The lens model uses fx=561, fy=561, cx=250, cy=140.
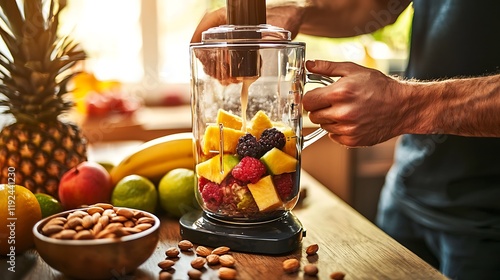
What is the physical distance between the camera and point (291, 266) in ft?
2.86

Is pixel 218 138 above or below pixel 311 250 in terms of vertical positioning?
above

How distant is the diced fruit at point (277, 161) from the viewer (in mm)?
947

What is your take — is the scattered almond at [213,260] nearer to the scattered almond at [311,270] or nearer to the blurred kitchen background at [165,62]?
the scattered almond at [311,270]

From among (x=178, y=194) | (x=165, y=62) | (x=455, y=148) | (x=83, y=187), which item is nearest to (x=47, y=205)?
(x=83, y=187)

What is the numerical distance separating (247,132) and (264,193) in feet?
0.36

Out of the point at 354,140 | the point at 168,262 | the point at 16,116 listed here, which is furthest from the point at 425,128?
the point at 16,116

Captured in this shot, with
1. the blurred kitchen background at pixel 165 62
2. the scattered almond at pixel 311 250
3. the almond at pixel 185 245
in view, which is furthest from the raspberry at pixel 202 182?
the blurred kitchen background at pixel 165 62

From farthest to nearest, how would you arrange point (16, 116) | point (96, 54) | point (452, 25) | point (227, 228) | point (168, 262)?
point (96, 54), point (452, 25), point (16, 116), point (227, 228), point (168, 262)

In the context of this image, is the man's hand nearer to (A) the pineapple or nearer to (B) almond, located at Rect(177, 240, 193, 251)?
(B) almond, located at Rect(177, 240, 193, 251)

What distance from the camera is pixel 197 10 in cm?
300

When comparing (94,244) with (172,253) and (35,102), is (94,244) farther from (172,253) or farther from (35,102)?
(35,102)

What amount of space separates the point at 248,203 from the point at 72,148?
479 mm

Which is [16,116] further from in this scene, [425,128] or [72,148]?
[425,128]

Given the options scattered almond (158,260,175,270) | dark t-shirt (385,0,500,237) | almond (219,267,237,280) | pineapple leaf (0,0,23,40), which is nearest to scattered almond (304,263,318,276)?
almond (219,267,237,280)
